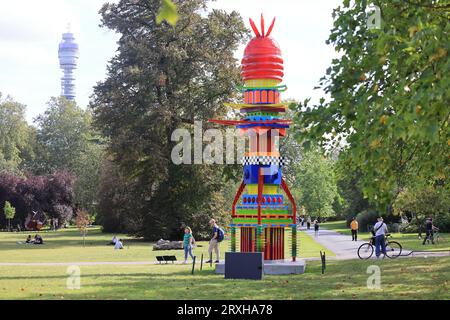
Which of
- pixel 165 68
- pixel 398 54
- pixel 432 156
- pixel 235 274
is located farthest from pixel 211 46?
pixel 398 54

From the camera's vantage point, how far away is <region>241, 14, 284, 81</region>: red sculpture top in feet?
76.2

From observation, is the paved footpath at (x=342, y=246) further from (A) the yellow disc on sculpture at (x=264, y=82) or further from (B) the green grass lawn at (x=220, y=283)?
(A) the yellow disc on sculpture at (x=264, y=82)

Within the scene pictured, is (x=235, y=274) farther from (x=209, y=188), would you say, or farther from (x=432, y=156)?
(x=209, y=188)

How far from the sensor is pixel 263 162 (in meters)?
23.0

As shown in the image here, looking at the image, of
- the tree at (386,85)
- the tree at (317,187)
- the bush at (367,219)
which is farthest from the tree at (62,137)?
the tree at (386,85)

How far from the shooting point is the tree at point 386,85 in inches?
366

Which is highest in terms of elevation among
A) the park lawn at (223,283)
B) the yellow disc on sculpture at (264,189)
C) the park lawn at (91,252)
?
the yellow disc on sculpture at (264,189)

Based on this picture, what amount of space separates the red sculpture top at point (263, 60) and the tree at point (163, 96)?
70.2 feet

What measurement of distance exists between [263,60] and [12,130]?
78252 mm

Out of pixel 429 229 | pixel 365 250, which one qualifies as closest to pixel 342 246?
pixel 429 229

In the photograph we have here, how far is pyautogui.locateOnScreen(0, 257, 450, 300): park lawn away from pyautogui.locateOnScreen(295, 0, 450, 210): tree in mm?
3928

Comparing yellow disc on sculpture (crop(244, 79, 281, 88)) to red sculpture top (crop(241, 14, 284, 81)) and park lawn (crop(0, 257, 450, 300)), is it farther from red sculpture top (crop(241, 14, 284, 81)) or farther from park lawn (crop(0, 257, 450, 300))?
park lawn (crop(0, 257, 450, 300))

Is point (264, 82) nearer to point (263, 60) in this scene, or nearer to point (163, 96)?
point (263, 60)

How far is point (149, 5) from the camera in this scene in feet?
157
